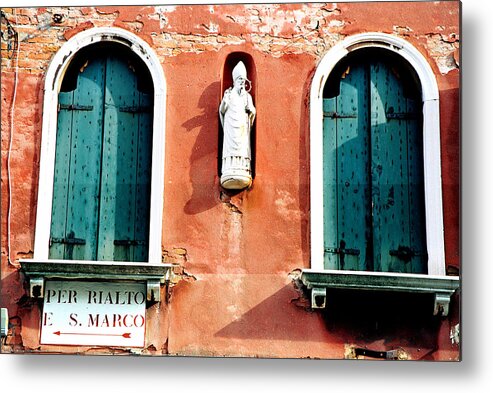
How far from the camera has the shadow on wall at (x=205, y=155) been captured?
4.80m

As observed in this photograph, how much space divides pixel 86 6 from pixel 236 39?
78 centimetres

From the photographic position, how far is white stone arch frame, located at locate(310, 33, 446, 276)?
4688 millimetres

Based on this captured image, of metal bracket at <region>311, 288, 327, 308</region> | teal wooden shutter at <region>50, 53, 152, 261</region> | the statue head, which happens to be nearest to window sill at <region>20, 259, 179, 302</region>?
teal wooden shutter at <region>50, 53, 152, 261</region>

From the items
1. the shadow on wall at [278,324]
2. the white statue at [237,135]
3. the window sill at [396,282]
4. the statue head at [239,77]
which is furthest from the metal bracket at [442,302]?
the statue head at [239,77]

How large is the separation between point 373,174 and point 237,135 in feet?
2.34

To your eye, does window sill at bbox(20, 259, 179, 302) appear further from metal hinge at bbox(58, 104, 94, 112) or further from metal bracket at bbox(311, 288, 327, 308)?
metal hinge at bbox(58, 104, 94, 112)

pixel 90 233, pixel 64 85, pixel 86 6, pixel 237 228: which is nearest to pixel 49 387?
pixel 90 233

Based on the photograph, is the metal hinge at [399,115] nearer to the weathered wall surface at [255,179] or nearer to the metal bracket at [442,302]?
the weathered wall surface at [255,179]

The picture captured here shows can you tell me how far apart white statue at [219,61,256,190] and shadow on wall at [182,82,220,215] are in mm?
85

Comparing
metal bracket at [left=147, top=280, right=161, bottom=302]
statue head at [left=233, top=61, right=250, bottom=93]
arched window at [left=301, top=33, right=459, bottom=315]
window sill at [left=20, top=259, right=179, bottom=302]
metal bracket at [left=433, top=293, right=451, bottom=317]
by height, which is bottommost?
metal bracket at [left=433, top=293, right=451, bottom=317]

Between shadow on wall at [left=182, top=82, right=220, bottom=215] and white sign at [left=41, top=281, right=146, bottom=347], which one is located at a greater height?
shadow on wall at [left=182, top=82, right=220, bottom=215]

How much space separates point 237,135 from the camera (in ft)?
15.5

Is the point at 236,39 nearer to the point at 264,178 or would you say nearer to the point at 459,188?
the point at 264,178

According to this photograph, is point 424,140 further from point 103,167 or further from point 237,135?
point 103,167
